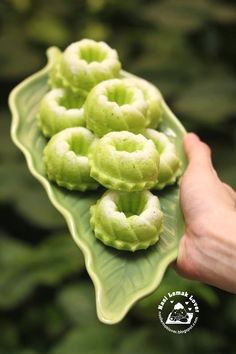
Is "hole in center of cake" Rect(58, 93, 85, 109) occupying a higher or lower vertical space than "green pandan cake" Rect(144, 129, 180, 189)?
higher

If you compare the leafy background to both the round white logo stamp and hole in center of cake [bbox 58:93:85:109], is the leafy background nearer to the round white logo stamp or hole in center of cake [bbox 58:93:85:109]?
the round white logo stamp

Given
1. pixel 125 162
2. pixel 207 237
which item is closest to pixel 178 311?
pixel 207 237

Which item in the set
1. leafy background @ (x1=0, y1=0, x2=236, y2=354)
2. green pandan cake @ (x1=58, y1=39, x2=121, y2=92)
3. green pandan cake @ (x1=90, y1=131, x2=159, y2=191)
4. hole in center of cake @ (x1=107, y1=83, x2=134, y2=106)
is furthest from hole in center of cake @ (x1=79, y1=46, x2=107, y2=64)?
leafy background @ (x1=0, y1=0, x2=236, y2=354)

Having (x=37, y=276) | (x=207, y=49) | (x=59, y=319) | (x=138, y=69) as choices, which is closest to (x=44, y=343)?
(x=59, y=319)

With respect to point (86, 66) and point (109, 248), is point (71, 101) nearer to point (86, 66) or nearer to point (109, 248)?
point (86, 66)

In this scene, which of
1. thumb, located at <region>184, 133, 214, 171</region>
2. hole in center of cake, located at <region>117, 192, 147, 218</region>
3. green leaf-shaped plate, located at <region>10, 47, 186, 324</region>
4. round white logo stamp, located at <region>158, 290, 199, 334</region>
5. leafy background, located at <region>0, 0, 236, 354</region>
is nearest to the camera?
green leaf-shaped plate, located at <region>10, 47, 186, 324</region>

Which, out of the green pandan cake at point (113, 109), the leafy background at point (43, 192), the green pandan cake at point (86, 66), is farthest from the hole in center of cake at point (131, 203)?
the leafy background at point (43, 192)

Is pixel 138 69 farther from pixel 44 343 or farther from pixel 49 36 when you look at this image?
pixel 44 343
